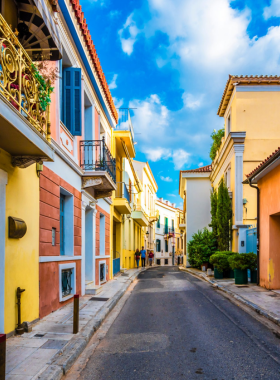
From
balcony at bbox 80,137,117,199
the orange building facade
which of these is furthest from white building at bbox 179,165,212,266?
balcony at bbox 80,137,117,199

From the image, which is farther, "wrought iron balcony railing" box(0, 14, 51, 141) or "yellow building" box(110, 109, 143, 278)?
"yellow building" box(110, 109, 143, 278)

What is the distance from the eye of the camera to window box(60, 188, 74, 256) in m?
10.1

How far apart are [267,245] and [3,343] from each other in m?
11.0

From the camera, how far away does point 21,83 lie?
5.56 metres

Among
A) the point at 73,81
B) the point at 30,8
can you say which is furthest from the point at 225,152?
the point at 30,8

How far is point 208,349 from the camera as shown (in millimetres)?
5684

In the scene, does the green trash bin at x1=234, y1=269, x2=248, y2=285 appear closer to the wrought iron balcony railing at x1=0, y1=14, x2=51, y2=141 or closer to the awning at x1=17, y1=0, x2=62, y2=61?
the wrought iron balcony railing at x1=0, y1=14, x2=51, y2=141

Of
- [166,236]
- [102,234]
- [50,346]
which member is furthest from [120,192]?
[166,236]

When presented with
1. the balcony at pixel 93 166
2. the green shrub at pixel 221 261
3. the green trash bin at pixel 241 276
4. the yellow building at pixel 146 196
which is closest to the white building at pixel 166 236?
the yellow building at pixel 146 196

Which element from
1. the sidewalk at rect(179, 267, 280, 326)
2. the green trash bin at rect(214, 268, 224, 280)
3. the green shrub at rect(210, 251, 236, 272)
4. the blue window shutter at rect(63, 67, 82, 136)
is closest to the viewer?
the sidewalk at rect(179, 267, 280, 326)

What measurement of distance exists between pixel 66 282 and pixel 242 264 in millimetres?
6619

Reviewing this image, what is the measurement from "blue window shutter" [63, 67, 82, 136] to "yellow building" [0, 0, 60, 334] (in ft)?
10.4

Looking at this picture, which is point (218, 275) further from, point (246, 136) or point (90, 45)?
point (90, 45)

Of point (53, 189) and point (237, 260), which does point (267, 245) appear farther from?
point (53, 189)
